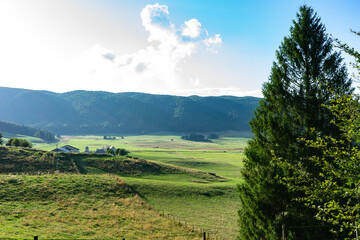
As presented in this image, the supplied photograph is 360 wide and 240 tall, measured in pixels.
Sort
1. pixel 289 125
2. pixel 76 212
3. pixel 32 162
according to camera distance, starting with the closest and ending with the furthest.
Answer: pixel 289 125 → pixel 76 212 → pixel 32 162

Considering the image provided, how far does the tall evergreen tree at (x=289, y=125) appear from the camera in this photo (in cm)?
1600

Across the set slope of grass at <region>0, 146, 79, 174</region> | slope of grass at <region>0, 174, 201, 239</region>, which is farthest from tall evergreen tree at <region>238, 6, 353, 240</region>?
slope of grass at <region>0, 146, 79, 174</region>

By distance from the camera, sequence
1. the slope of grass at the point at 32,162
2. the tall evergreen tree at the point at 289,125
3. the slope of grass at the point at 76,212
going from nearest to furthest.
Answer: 1. the tall evergreen tree at the point at 289,125
2. the slope of grass at the point at 76,212
3. the slope of grass at the point at 32,162

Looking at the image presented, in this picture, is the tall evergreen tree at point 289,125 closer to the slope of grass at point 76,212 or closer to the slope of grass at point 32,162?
the slope of grass at point 76,212

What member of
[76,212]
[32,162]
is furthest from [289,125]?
[32,162]

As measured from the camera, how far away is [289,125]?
56.2ft

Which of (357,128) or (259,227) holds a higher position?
(357,128)

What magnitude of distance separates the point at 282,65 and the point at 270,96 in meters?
2.47

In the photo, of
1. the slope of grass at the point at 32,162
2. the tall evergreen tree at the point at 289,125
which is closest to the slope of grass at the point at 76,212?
the tall evergreen tree at the point at 289,125

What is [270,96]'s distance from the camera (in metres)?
18.5

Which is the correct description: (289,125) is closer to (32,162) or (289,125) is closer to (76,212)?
(76,212)

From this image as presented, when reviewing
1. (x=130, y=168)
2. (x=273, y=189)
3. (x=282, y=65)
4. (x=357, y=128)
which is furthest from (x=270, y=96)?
(x=130, y=168)

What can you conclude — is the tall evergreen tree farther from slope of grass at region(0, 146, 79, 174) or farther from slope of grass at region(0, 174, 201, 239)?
slope of grass at region(0, 146, 79, 174)

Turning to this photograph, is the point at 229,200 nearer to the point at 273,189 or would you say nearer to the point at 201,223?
the point at 201,223
